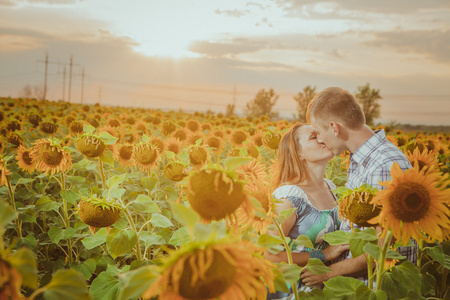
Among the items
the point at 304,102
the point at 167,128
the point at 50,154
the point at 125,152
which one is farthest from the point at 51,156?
the point at 304,102

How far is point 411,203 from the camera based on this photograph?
4.37 feet

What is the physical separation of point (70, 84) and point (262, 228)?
65.8 metres

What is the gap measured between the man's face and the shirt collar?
5.6 inches

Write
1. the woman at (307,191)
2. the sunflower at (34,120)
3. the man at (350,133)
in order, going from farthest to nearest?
the sunflower at (34,120) < the man at (350,133) < the woman at (307,191)

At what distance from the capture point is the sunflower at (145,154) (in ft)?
11.9

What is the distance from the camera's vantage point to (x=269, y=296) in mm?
2668

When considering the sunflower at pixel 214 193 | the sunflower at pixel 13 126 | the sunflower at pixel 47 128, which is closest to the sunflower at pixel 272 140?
the sunflower at pixel 214 193

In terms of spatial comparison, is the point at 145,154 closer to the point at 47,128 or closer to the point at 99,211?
the point at 99,211

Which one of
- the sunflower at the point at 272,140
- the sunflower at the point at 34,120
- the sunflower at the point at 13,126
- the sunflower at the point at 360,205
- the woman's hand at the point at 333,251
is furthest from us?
the sunflower at the point at 34,120

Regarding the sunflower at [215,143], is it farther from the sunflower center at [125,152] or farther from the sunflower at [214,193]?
the sunflower at [214,193]

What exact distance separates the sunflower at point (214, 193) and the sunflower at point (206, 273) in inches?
6.2

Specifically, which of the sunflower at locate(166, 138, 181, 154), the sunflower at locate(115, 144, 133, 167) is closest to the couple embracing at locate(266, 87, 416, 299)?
the sunflower at locate(115, 144, 133, 167)

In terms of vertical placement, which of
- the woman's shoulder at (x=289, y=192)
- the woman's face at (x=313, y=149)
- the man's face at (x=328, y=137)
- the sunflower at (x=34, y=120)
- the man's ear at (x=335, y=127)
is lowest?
the sunflower at (x=34, y=120)

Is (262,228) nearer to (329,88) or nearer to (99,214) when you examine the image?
(99,214)
